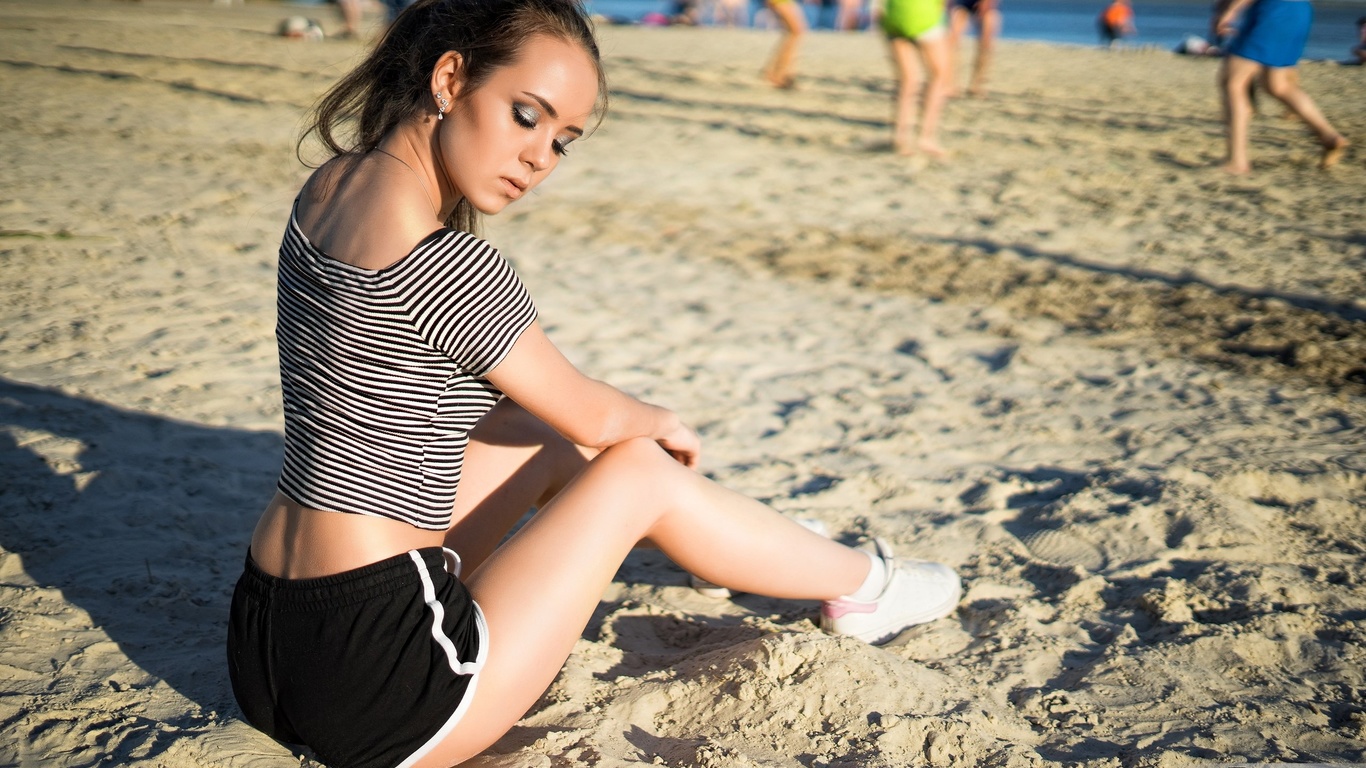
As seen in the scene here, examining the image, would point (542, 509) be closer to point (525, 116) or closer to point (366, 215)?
point (366, 215)

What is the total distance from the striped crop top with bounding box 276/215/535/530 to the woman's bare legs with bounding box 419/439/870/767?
0.67 feet

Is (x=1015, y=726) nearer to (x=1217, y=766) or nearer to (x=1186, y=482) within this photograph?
(x=1217, y=766)

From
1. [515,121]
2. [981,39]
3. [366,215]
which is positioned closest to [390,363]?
[366,215]

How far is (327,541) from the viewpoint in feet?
5.63

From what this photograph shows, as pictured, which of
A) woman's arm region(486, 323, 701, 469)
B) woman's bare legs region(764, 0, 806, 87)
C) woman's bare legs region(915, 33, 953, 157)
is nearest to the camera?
woman's arm region(486, 323, 701, 469)

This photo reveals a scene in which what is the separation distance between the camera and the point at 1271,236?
18.6ft

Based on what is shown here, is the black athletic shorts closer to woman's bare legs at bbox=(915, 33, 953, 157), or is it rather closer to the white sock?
the white sock

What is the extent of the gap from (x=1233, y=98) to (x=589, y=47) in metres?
6.54

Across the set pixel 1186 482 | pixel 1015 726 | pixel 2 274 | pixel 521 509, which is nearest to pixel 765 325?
pixel 1186 482

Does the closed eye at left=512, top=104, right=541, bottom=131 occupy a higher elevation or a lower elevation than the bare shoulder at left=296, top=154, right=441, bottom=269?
higher

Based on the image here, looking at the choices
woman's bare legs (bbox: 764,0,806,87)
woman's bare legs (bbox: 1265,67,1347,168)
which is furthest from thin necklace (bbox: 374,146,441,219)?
woman's bare legs (bbox: 764,0,806,87)

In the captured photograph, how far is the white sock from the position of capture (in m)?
2.35

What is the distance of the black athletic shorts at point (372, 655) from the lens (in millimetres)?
1671

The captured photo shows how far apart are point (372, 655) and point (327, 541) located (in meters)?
0.21
